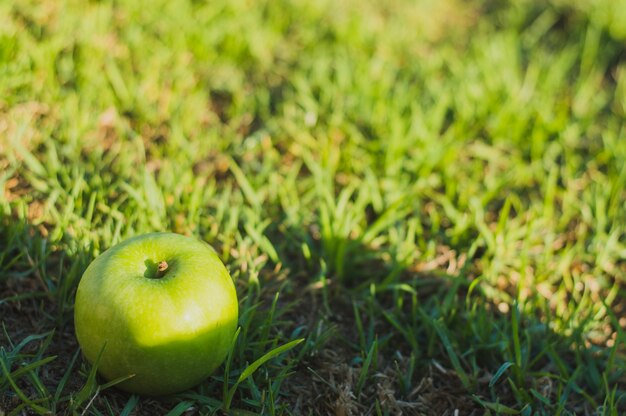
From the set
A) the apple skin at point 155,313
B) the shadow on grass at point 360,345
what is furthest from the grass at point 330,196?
the apple skin at point 155,313

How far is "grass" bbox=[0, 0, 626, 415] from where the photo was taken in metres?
2.21

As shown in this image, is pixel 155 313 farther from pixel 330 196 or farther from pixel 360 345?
pixel 330 196

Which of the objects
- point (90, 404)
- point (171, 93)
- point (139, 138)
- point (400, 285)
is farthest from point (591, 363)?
point (171, 93)

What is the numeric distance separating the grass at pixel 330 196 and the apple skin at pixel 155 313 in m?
0.14

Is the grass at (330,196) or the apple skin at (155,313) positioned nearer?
the apple skin at (155,313)

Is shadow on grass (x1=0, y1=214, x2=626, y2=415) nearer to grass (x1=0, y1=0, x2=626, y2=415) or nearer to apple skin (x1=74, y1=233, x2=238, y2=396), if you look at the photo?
grass (x1=0, y1=0, x2=626, y2=415)

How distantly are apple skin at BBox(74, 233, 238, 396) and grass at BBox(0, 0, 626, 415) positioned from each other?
14cm

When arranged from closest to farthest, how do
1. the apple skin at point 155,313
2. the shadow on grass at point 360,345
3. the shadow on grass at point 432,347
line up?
the apple skin at point 155,313, the shadow on grass at point 360,345, the shadow on grass at point 432,347

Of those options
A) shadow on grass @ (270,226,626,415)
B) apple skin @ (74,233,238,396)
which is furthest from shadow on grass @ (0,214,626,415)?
apple skin @ (74,233,238,396)

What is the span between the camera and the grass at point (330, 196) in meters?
2.21

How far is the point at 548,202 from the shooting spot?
3.10m

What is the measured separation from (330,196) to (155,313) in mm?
1260

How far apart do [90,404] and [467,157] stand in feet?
7.54

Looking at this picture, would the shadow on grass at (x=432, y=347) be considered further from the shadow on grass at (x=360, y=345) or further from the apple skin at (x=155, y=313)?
the apple skin at (x=155, y=313)
